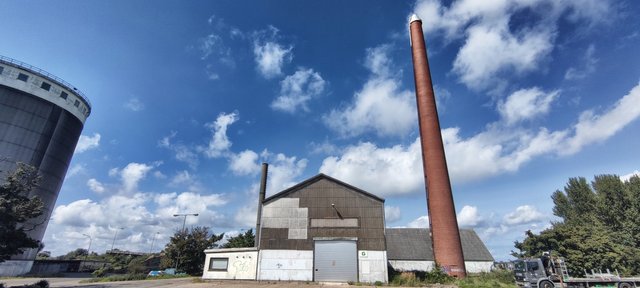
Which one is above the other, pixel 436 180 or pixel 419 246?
pixel 436 180

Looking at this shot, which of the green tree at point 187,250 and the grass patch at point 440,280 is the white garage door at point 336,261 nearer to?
the grass patch at point 440,280

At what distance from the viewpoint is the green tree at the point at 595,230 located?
99.1 feet

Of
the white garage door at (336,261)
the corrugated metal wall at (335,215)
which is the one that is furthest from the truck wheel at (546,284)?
the white garage door at (336,261)

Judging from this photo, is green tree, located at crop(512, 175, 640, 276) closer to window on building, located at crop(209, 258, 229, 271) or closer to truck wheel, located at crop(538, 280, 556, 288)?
truck wheel, located at crop(538, 280, 556, 288)

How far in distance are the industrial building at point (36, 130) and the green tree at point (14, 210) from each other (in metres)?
33.1

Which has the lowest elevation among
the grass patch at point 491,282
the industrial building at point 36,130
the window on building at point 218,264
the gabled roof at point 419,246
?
the grass patch at point 491,282

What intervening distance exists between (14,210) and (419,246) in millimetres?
44692

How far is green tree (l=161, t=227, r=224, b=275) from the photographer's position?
40594 mm

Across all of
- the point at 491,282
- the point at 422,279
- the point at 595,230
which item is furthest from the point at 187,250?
the point at 595,230

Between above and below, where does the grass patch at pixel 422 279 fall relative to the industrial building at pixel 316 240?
below

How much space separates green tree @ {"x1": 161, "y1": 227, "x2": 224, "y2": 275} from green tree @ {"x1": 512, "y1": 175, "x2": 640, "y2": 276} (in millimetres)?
39941

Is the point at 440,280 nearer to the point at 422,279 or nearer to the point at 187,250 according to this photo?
the point at 422,279

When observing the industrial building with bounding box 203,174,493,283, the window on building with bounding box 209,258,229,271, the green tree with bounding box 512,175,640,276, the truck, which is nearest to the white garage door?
the industrial building with bounding box 203,174,493,283

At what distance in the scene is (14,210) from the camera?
22.1 m
